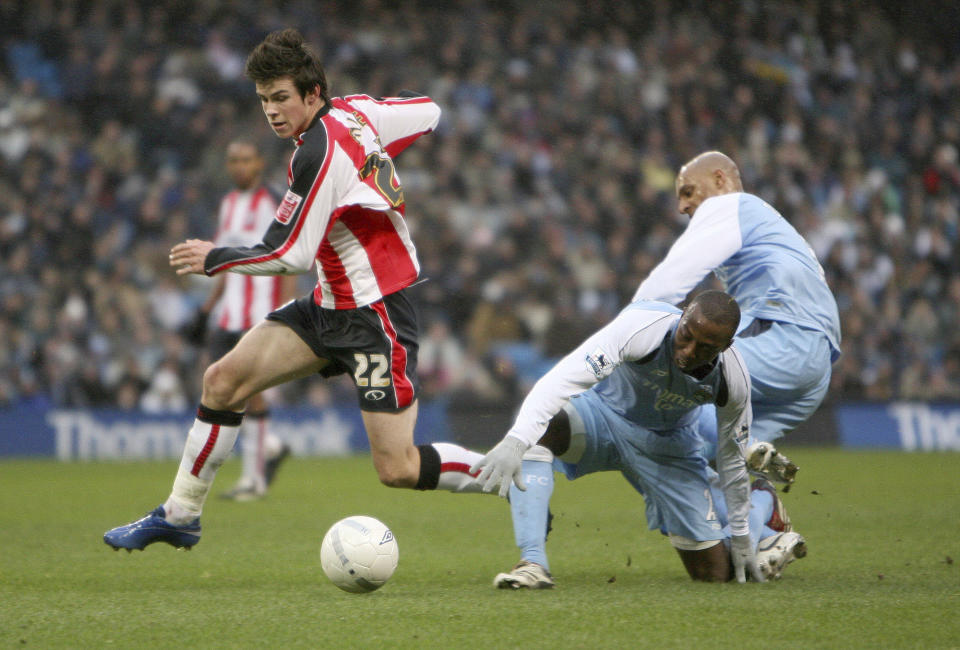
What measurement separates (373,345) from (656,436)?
1.19 metres

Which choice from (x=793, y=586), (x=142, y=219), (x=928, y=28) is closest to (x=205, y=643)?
(x=793, y=586)

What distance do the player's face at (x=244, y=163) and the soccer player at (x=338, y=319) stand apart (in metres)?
3.10

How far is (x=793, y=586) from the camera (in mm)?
4609

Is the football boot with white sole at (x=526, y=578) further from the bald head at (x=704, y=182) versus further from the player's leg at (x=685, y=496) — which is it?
the bald head at (x=704, y=182)

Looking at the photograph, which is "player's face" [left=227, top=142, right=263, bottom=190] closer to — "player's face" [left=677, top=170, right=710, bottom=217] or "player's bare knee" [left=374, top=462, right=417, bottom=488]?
"player's face" [left=677, top=170, right=710, bottom=217]

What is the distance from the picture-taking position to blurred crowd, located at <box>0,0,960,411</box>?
43.5 ft

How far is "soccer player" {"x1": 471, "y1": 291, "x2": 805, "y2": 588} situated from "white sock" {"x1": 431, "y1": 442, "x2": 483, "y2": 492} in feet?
0.24

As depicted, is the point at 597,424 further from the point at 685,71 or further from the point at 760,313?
the point at 685,71

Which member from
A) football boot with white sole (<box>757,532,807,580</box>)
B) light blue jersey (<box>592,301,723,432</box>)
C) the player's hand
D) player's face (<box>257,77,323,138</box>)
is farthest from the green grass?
player's face (<box>257,77,323,138</box>)

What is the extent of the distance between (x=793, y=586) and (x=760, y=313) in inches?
50.9

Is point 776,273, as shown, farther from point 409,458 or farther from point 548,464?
point 409,458

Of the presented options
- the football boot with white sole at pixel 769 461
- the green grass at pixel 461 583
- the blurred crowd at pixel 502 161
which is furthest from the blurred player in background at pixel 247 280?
the blurred crowd at pixel 502 161

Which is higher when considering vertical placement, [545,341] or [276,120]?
[276,120]

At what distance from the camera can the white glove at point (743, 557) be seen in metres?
4.69
